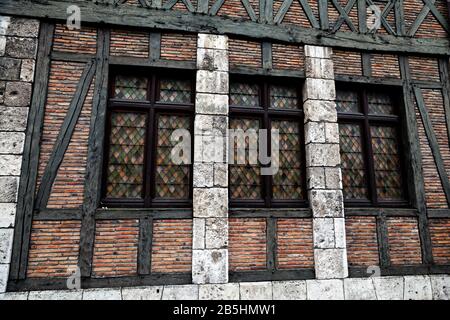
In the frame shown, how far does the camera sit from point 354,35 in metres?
4.65

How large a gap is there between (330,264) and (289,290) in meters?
0.65

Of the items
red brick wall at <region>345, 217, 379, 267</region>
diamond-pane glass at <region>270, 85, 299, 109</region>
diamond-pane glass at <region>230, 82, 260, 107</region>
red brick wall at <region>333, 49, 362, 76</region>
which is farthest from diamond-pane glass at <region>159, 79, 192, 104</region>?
red brick wall at <region>345, 217, 379, 267</region>

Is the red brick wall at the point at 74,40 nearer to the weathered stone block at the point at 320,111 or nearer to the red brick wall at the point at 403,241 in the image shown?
the weathered stone block at the point at 320,111

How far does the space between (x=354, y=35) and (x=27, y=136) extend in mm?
4848

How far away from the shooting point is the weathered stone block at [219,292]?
3.61 m

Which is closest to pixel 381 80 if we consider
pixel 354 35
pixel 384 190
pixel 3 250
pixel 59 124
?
pixel 354 35

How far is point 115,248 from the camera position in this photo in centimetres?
359

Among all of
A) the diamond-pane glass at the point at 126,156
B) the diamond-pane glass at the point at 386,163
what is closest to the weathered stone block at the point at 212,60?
the diamond-pane glass at the point at 126,156

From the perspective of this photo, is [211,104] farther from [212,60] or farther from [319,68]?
[319,68]

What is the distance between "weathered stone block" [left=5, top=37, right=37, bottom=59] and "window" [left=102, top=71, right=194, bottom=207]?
102 centimetres

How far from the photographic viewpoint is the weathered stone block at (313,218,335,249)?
3.95m

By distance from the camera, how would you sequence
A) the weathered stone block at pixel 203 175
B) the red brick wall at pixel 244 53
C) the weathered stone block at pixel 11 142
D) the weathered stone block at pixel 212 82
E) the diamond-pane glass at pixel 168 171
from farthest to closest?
1. the red brick wall at pixel 244 53
2. the weathered stone block at pixel 212 82
3. the diamond-pane glass at pixel 168 171
4. the weathered stone block at pixel 203 175
5. the weathered stone block at pixel 11 142

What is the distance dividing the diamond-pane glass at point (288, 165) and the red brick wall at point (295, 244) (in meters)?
0.41
